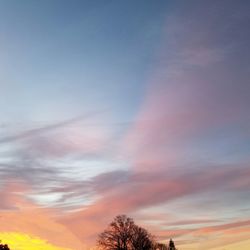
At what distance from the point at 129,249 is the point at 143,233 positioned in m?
7.77

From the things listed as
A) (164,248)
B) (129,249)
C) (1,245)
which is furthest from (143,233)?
(1,245)

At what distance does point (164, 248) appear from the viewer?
15062cm

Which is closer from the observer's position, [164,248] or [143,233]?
[143,233]

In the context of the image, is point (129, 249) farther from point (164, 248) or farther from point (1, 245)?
point (1, 245)

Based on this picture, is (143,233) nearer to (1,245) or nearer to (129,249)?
(129,249)

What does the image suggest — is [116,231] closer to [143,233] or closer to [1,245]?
[143,233]

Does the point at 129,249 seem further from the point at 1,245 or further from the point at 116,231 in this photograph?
the point at 1,245

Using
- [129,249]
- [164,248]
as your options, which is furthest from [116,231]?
[164,248]

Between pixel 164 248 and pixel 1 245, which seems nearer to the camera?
pixel 1 245

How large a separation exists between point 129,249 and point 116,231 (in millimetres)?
6946

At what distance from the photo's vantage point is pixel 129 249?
129000mm

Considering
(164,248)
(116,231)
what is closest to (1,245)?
(116,231)

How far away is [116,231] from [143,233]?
908cm

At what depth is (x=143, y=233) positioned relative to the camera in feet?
440
